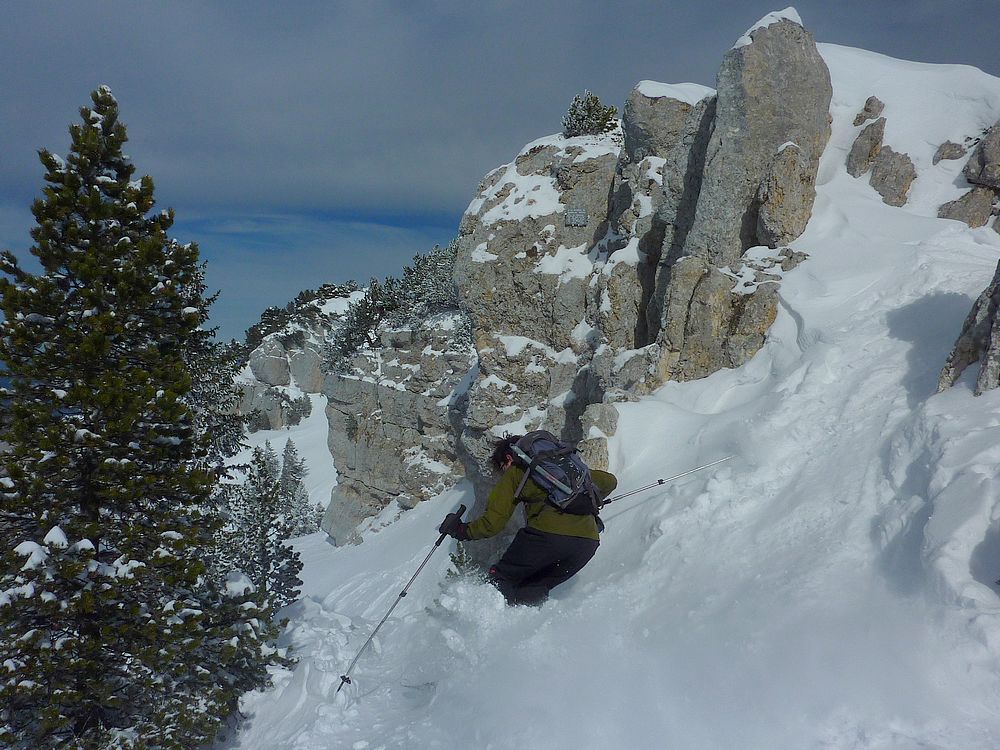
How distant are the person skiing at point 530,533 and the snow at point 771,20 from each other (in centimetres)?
1256

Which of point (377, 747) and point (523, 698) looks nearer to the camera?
point (523, 698)

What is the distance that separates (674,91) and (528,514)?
18.2 m

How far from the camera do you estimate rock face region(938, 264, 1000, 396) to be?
18.9 ft

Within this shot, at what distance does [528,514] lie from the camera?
6133 mm

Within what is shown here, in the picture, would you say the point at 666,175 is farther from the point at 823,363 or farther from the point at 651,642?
the point at 651,642

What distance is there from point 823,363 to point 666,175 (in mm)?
9381

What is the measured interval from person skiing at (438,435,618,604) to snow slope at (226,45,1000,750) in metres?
0.27

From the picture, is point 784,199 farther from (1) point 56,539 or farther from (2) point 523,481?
(1) point 56,539

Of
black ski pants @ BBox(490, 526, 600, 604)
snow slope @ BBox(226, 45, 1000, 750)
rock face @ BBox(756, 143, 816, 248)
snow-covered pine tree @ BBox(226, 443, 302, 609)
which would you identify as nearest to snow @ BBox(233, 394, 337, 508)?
snow-covered pine tree @ BBox(226, 443, 302, 609)

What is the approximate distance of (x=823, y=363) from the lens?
327 inches

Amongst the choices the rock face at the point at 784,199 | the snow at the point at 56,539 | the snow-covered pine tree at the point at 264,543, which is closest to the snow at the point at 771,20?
the rock face at the point at 784,199

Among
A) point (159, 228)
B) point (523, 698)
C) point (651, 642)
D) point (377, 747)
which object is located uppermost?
point (159, 228)

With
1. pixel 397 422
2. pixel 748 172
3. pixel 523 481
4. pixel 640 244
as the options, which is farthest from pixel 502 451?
pixel 397 422

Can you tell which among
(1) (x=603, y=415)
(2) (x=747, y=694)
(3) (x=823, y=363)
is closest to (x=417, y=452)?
(1) (x=603, y=415)
